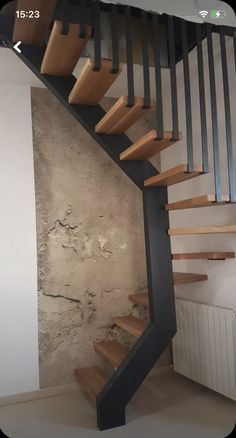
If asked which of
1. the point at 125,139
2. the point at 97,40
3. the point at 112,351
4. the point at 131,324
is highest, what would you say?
the point at 97,40

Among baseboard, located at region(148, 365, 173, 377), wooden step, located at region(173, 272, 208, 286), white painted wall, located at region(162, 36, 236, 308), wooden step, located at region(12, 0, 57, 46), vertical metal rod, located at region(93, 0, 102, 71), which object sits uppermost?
wooden step, located at region(12, 0, 57, 46)

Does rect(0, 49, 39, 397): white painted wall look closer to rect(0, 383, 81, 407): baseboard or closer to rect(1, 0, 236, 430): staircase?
rect(0, 383, 81, 407): baseboard

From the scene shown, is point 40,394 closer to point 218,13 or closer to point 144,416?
point 144,416

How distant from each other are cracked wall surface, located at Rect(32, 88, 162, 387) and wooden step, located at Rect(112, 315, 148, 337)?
184 millimetres

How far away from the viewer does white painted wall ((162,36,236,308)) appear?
2.53 metres

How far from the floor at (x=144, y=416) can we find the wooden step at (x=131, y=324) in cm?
56

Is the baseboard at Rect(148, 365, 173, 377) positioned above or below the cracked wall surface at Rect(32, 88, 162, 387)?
below

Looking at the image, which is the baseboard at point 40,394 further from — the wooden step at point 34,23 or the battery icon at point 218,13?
the battery icon at point 218,13

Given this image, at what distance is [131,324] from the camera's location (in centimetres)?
262

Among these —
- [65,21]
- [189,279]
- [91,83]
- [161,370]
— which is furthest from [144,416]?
[65,21]

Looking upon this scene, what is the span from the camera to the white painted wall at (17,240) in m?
2.70

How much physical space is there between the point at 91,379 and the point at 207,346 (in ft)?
3.00

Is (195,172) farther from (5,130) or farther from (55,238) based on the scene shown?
(5,130)

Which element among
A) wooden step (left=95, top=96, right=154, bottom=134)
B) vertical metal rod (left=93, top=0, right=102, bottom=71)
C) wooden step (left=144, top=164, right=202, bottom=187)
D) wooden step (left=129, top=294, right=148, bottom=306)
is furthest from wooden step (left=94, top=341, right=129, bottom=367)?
vertical metal rod (left=93, top=0, right=102, bottom=71)
